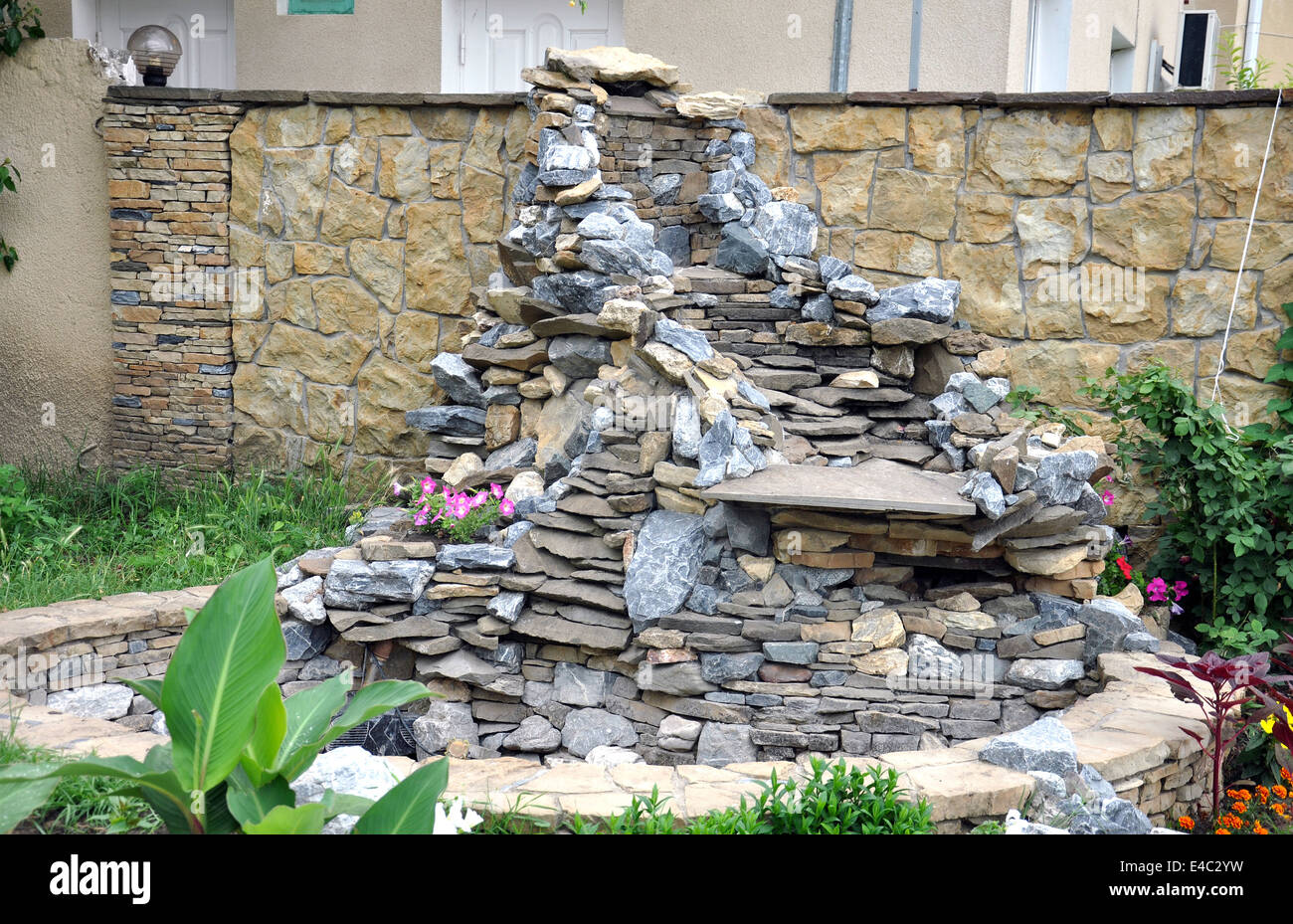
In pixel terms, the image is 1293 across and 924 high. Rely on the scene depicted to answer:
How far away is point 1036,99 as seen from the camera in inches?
234

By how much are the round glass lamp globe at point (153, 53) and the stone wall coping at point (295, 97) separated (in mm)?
463

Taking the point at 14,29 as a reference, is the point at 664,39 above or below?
above

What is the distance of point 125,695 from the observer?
17.1 feet

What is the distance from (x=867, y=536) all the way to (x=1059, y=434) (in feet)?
3.61

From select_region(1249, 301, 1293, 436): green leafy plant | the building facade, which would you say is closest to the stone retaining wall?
select_region(1249, 301, 1293, 436): green leafy plant

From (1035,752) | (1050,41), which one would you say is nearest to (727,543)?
(1035,752)

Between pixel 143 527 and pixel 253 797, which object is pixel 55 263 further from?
pixel 253 797

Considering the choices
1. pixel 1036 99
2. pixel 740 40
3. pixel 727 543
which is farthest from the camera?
pixel 740 40

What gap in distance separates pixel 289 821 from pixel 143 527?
4.78 m

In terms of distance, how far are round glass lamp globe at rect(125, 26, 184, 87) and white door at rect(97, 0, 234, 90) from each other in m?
1.15

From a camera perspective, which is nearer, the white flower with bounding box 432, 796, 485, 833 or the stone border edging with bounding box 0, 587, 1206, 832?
the white flower with bounding box 432, 796, 485, 833

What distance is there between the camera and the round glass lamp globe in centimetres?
743

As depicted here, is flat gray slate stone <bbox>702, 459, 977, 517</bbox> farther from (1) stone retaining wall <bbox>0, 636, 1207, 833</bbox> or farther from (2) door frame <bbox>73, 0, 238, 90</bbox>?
(2) door frame <bbox>73, 0, 238, 90</bbox>
